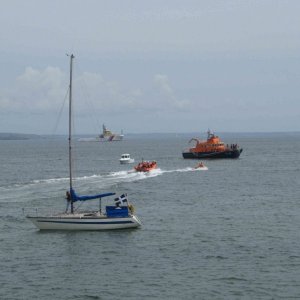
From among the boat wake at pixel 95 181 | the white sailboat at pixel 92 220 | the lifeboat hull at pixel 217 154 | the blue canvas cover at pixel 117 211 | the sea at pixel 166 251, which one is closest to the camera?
the sea at pixel 166 251

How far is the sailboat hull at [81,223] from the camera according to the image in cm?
5009

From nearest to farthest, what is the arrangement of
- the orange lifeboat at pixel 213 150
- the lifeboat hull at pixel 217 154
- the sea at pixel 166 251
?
the sea at pixel 166 251
the lifeboat hull at pixel 217 154
the orange lifeboat at pixel 213 150

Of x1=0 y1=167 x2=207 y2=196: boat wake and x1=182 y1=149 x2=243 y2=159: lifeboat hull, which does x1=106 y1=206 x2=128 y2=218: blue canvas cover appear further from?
x1=182 y1=149 x2=243 y2=159: lifeboat hull

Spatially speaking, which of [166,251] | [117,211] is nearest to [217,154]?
[117,211]

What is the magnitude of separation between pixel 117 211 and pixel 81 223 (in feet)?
Result: 9.51

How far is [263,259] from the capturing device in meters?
40.0

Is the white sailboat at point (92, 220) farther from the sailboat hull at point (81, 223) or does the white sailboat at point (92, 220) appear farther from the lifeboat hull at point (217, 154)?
the lifeboat hull at point (217, 154)

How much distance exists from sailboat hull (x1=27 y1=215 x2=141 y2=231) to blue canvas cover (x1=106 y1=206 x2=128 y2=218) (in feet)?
1.03

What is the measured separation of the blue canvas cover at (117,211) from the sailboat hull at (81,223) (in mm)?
314

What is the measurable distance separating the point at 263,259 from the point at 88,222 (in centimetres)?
1537

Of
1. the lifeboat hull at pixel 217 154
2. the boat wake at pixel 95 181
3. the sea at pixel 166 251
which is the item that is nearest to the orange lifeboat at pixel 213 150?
the lifeboat hull at pixel 217 154

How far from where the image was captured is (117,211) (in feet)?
166

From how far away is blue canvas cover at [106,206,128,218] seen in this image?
50469mm

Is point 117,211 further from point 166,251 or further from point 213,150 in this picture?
point 213,150
